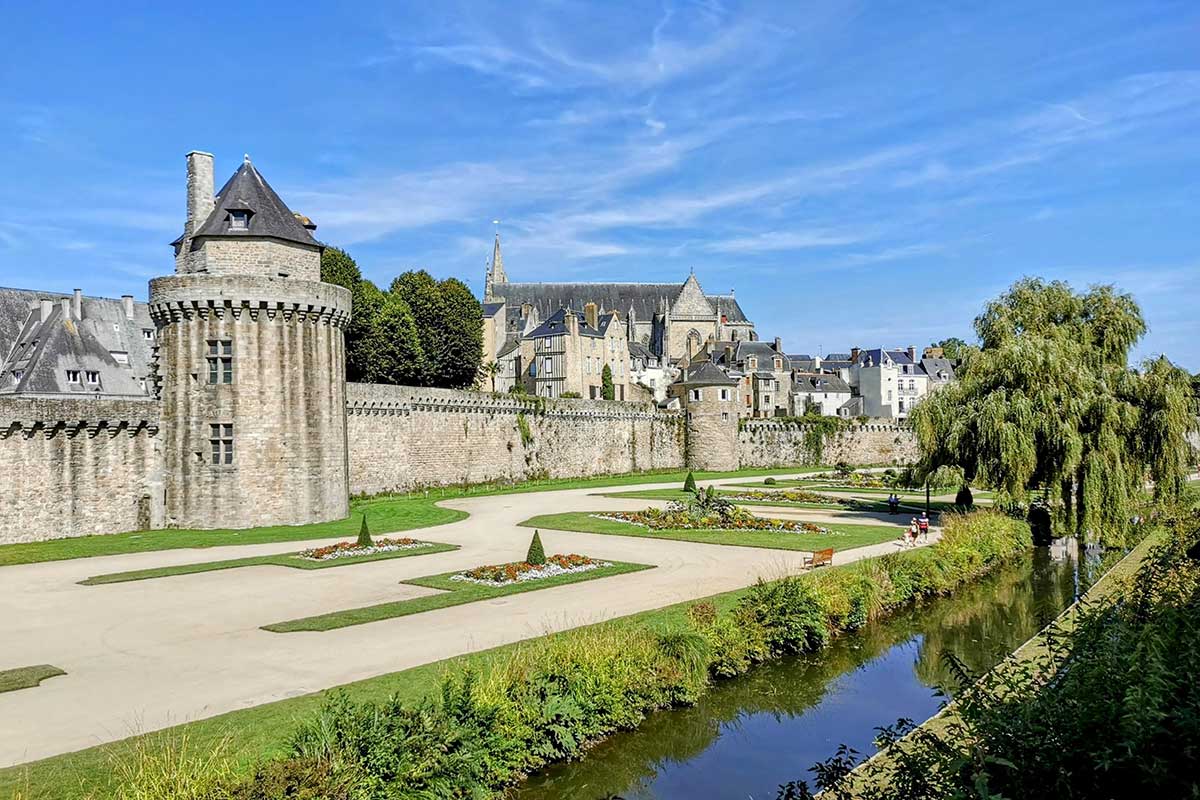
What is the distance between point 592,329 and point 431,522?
46.8m

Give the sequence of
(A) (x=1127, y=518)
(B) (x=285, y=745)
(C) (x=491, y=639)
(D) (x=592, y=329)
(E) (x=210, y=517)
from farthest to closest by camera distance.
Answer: (D) (x=592, y=329)
(E) (x=210, y=517)
(A) (x=1127, y=518)
(C) (x=491, y=639)
(B) (x=285, y=745)

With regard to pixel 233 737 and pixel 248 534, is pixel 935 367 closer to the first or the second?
pixel 248 534

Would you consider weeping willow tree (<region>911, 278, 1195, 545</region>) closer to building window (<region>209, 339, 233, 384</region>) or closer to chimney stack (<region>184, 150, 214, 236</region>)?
building window (<region>209, 339, 233, 384</region>)

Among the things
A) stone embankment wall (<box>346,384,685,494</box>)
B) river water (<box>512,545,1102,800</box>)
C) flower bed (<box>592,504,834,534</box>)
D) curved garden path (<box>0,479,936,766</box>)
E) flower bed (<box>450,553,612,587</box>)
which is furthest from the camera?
stone embankment wall (<box>346,384,685,494</box>)

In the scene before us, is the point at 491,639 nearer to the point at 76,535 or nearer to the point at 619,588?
the point at 619,588

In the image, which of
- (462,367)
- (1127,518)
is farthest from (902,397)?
(1127,518)

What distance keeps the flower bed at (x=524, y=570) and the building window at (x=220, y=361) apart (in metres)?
13.1

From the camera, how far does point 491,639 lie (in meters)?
12.8

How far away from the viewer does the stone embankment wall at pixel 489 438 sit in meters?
37.1

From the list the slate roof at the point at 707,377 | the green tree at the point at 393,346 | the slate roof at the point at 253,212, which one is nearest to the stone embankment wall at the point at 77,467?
the slate roof at the point at 253,212

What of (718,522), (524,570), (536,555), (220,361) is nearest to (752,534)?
(718,522)

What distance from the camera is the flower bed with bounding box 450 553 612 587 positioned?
17.6m

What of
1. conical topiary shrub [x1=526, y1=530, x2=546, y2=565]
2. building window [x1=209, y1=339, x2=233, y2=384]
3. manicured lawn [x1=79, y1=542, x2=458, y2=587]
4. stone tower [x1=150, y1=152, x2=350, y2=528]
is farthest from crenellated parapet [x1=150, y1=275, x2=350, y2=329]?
conical topiary shrub [x1=526, y1=530, x2=546, y2=565]

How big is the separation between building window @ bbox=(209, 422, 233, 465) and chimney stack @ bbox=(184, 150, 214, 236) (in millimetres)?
6579
